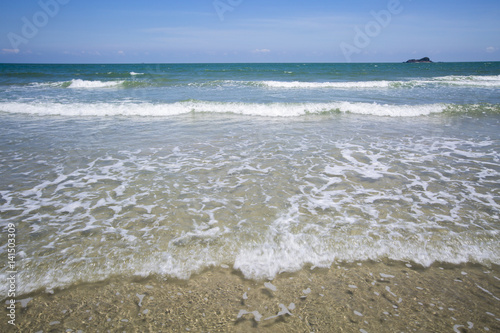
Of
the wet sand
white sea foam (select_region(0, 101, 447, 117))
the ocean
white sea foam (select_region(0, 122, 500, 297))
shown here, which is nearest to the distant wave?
white sea foam (select_region(0, 101, 447, 117))

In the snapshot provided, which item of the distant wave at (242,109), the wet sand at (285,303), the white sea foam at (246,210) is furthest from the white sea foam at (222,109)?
the wet sand at (285,303)

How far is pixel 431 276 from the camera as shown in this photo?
290 centimetres

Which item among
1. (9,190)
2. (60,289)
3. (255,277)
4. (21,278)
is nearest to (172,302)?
(255,277)

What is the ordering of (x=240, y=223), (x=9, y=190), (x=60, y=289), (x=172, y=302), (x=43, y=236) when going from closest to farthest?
(x=172, y=302) → (x=60, y=289) → (x=43, y=236) → (x=240, y=223) → (x=9, y=190)

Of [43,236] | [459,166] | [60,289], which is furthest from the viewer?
[459,166]

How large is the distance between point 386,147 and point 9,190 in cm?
845

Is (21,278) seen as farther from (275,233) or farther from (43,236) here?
(275,233)

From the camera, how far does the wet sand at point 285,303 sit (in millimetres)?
2316

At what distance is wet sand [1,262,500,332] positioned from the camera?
2316 millimetres

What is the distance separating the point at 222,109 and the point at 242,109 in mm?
984

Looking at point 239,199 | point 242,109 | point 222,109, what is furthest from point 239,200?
point 222,109

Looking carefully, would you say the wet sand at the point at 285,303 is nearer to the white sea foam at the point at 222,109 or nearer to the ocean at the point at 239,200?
the ocean at the point at 239,200

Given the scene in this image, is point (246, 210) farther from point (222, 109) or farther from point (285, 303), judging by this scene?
point (222, 109)

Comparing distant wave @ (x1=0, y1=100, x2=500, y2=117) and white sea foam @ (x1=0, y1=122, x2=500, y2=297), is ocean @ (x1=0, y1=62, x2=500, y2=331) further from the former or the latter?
distant wave @ (x1=0, y1=100, x2=500, y2=117)
